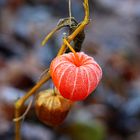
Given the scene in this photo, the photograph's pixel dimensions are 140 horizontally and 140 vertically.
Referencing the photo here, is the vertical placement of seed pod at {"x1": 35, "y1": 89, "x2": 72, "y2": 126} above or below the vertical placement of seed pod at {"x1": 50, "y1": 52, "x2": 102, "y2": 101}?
below

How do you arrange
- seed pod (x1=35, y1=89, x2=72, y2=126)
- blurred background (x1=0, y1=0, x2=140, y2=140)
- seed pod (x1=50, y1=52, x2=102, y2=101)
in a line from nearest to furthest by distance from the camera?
seed pod (x1=50, y1=52, x2=102, y2=101) < seed pod (x1=35, y1=89, x2=72, y2=126) < blurred background (x1=0, y1=0, x2=140, y2=140)

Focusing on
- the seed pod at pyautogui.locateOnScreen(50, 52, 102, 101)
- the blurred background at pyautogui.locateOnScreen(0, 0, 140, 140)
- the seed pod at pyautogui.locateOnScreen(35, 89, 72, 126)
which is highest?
the seed pod at pyautogui.locateOnScreen(50, 52, 102, 101)

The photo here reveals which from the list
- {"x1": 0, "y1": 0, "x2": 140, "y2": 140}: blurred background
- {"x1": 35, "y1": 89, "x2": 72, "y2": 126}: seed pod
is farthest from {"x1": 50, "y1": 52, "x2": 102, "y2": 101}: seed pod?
{"x1": 0, "y1": 0, "x2": 140, "y2": 140}: blurred background

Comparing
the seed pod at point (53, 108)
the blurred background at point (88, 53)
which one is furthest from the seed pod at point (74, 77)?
the blurred background at point (88, 53)

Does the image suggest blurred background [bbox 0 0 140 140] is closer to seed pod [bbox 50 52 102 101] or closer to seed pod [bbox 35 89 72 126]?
seed pod [bbox 35 89 72 126]

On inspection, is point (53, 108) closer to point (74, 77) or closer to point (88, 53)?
point (74, 77)

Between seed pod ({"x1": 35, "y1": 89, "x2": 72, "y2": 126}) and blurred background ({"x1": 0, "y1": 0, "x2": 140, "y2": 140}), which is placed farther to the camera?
blurred background ({"x1": 0, "y1": 0, "x2": 140, "y2": 140})

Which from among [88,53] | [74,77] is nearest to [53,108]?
[74,77]

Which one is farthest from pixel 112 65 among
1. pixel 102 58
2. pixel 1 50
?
pixel 1 50
